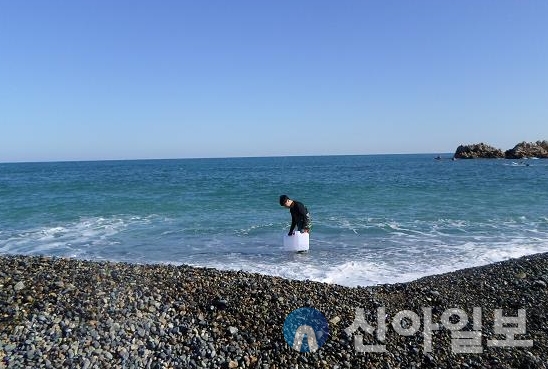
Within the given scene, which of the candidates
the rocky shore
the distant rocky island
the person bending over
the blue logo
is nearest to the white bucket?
the person bending over

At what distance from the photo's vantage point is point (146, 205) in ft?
79.0

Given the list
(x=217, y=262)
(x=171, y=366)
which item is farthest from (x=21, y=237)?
(x=171, y=366)

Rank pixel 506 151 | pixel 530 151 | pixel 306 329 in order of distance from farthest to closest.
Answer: pixel 506 151 → pixel 530 151 → pixel 306 329

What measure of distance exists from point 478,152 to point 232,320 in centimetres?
10642

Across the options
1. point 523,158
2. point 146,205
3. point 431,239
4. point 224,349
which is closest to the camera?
point 224,349

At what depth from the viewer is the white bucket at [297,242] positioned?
11164mm

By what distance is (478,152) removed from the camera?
328 ft

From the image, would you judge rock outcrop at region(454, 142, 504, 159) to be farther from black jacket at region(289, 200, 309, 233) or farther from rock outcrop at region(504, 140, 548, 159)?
black jacket at region(289, 200, 309, 233)

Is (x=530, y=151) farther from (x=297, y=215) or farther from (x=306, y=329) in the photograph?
(x=306, y=329)

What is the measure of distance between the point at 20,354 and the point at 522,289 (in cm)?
767

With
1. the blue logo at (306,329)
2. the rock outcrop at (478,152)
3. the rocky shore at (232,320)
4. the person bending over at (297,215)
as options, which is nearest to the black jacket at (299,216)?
the person bending over at (297,215)

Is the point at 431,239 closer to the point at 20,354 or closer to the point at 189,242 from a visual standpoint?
the point at 189,242

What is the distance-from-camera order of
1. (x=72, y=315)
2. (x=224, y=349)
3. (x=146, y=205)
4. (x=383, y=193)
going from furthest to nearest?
(x=383, y=193), (x=146, y=205), (x=72, y=315), (x=224, y=349)

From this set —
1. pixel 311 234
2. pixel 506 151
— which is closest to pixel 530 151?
pixel 506 151
